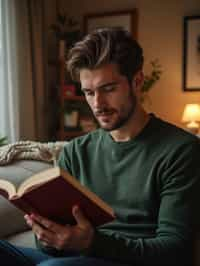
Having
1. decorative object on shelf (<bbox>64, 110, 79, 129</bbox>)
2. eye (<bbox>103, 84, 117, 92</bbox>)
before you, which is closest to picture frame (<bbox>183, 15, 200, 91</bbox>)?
decorative object on shelf (<bbox>64, 110, 79, 129</bbox>)

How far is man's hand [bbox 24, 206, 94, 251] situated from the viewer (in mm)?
889

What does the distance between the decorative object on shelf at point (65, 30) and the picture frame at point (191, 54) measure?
1.02 m

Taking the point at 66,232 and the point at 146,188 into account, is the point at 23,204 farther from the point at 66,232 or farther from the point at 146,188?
the point at 146,188

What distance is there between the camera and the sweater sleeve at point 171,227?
952mm

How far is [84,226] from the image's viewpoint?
2.97 feet

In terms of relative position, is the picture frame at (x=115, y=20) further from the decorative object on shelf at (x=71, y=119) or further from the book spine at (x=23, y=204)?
the book spine at (x=23, y=204)

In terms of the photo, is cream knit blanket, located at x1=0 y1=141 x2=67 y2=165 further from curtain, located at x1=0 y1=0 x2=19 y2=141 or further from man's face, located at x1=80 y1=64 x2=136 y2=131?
curtain, located at x1=0 y1=0 x2=19 y2=141

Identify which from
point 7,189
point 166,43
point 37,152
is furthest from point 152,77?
point 7,189

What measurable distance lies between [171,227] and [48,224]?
299mm

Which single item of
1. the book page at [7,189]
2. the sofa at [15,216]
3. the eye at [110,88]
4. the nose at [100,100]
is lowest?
the sofa at [15,216]

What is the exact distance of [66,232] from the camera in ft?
2.92

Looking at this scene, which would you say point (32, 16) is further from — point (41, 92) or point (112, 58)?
point (112, 58)

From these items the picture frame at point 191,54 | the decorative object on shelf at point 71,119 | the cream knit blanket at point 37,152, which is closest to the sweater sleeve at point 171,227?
the cream knit blanket at point 37,152

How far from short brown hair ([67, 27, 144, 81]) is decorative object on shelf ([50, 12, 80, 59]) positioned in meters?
2.60
